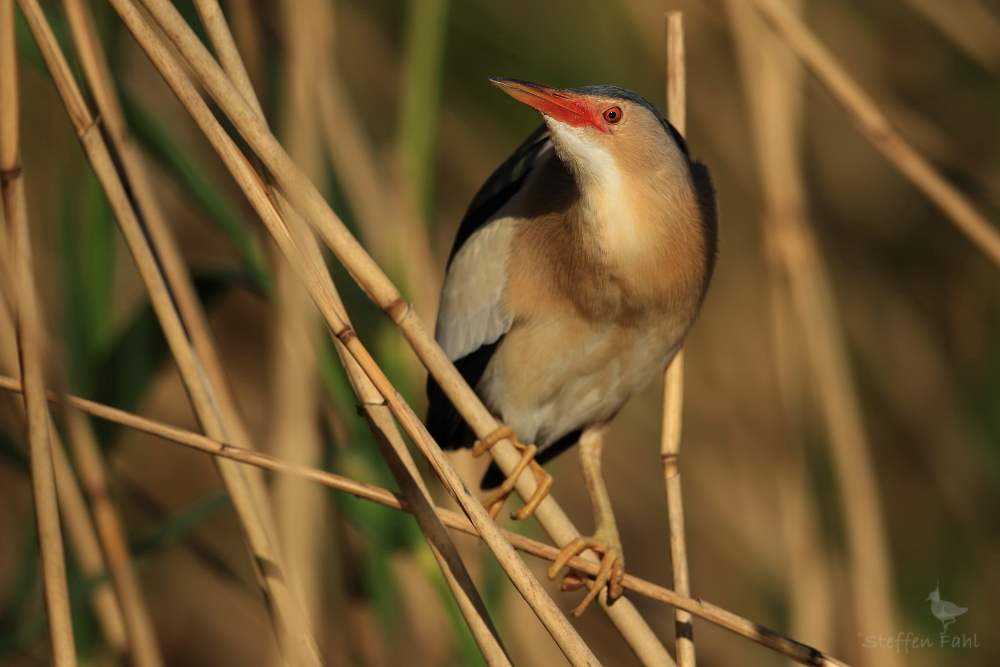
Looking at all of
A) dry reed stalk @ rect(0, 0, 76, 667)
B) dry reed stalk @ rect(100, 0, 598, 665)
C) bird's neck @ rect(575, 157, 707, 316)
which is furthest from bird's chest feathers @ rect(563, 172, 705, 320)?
dry reed stalk @ rect(0, 0, 76, 667)

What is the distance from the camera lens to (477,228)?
5.33 feet

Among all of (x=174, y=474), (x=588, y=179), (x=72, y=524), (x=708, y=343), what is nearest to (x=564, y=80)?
(x=588, y=179)

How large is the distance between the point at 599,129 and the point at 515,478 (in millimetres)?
483

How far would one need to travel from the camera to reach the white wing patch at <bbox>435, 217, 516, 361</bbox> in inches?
58.4

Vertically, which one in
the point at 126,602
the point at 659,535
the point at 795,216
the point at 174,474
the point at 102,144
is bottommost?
the point at 659,535

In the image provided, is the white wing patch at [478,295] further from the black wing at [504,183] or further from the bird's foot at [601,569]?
the bird's foot at [601,569]

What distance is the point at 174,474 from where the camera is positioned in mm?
2377

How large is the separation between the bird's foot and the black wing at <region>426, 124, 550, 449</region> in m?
0.32

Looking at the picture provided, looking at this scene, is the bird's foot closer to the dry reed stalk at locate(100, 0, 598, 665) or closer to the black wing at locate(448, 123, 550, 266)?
the dry reed stalk at locate(100, 0, 598, 665)

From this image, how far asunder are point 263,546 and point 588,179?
2.08 feet

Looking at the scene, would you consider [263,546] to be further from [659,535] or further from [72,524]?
[659,535]

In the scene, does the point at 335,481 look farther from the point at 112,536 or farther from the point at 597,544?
the point at 597,544

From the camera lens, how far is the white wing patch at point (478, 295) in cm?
148

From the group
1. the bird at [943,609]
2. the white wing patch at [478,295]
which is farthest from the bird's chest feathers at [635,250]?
the bird at [943,609]
